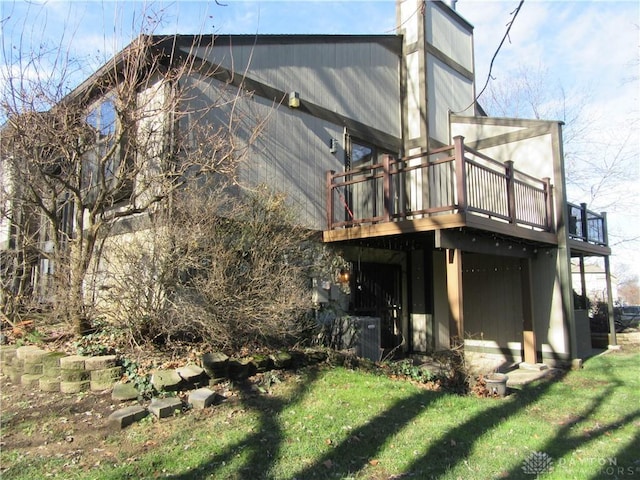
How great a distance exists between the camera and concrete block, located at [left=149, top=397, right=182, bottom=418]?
4.35m

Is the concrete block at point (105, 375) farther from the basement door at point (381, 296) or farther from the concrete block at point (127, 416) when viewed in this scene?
the basement door at point (381, 296)

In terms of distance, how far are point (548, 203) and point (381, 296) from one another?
13.4 feet

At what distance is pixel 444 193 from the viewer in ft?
36.3

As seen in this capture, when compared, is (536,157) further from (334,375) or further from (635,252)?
(635,252)

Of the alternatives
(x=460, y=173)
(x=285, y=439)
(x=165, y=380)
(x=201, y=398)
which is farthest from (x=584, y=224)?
(x=165, y=380)

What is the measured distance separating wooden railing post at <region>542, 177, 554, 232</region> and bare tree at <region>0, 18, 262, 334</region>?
6.19 m

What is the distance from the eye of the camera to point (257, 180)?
7676 mm

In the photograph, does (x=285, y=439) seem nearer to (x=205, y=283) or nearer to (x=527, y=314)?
(x=205, y=283)

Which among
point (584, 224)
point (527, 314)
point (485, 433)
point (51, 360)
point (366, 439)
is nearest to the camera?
point (366, 439)

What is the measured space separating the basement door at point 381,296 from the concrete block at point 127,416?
17.9ft

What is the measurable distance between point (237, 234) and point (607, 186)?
78.5 feet

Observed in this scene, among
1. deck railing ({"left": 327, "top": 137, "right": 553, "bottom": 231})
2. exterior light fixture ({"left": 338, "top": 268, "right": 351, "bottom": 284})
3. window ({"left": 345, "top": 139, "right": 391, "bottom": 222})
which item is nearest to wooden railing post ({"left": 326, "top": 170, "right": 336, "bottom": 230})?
deck railing ({"left": 327, "top": 137, "right": 553, "bottom": 231})

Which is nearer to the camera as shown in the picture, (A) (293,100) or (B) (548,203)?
(A) (293,100)

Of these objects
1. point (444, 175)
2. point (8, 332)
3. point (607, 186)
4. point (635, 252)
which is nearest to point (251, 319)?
point (8, 332)
